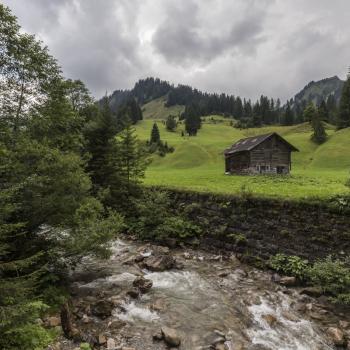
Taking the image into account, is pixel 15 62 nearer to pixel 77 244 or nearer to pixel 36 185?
pixel 36 185

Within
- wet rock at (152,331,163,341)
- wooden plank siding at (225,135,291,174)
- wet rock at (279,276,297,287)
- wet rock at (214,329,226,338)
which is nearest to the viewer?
wet rock at (152,331,163,341)

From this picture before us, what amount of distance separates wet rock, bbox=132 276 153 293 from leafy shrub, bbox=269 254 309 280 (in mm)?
8165

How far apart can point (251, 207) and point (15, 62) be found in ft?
61.3

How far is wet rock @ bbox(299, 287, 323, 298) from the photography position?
1641 cm

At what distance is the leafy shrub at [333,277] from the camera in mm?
15642

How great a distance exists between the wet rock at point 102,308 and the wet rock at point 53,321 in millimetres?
1614

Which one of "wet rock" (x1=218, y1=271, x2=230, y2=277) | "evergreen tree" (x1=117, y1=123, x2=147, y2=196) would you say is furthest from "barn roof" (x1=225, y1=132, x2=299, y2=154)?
"wet rock" (x1=218, y1=271, x2=230, y2=277)

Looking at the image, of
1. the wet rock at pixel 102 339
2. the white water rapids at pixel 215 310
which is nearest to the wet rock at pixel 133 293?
the white water rapids at pixel 215 310

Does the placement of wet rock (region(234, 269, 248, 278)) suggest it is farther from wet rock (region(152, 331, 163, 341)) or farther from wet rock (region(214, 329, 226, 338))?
wet rock (region(152, 331, 163, 341))

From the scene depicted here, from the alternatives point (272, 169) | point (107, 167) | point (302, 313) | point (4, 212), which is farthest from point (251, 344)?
point (272, 169)

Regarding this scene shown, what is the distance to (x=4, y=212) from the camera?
8.71 m

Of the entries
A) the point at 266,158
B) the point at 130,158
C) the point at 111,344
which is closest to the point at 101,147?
the point at 130,158

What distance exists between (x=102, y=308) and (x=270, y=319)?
751 cm

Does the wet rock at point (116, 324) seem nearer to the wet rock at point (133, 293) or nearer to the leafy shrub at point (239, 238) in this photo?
the wet rock at point (133, 293)
